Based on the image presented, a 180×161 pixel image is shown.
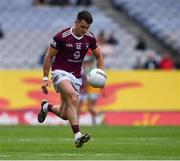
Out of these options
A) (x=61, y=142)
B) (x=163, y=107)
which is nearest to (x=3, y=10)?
(x=163, y=107)

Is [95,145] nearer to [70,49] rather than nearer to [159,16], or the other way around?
[70,49]

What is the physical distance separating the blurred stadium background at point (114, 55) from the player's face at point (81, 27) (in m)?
10.5

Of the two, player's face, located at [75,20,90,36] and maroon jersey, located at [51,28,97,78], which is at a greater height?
player's face, located at [75,20,90,36]

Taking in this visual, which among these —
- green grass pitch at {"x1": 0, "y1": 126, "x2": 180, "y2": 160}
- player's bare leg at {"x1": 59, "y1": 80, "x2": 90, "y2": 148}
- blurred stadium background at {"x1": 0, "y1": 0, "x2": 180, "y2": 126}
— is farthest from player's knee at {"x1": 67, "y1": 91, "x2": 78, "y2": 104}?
blurred stadium background at {"x1": 0, "y1": 0, "x2": 180, "y2": 126}

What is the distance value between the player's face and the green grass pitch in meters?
2.03

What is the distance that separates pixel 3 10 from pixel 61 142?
1756cm

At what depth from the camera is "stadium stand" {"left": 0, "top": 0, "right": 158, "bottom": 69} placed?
30.4m

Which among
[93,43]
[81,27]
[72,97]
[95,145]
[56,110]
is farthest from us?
[56,110]

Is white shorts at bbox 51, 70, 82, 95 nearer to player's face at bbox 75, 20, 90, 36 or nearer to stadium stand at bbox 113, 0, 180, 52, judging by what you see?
player's face at bbox 75, 20, 90, 36

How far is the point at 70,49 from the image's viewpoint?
1469cm

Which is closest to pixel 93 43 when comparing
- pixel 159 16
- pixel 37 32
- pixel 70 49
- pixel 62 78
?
pixel 70 49

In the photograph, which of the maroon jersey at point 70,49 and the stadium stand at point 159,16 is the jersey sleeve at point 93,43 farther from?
the stadium stand at point 159,16

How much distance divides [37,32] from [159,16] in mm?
5692

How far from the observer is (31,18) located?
32.8 metres
